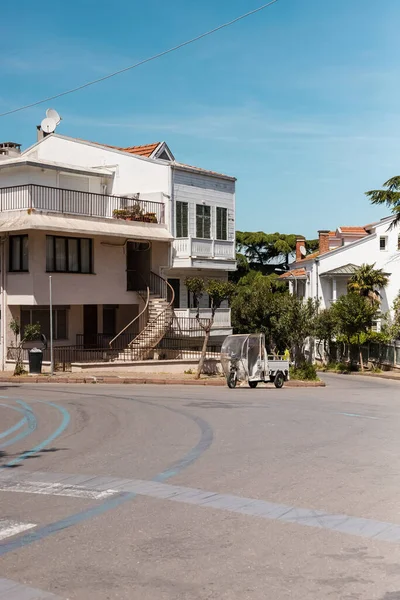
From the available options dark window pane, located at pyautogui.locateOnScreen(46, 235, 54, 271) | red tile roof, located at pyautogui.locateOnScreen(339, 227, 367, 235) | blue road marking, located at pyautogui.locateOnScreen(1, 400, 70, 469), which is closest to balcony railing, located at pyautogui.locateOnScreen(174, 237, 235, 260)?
dark window pane, located at pyautogui.locateOnScreen(46, 235, 54, 271)

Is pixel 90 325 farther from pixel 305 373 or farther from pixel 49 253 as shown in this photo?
pixel 305 373

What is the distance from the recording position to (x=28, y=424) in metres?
16.3

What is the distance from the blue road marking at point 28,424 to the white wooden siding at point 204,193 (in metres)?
21.1

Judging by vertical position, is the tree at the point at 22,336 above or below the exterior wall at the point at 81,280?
below

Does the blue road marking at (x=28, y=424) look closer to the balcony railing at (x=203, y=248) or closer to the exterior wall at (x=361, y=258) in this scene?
the balcony railing at (x=203, y=248)

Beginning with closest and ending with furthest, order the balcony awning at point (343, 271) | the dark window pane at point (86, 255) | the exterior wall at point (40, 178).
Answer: the dark window pane at point (86, 255)
the exterior wall at point (40, 178)
the balcony awning at point (343, 271)

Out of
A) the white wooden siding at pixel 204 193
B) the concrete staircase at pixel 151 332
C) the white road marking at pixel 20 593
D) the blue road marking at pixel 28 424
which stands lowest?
the white road marking at pixel 20 593

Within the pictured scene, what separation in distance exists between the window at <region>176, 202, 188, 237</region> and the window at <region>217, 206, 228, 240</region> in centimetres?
264

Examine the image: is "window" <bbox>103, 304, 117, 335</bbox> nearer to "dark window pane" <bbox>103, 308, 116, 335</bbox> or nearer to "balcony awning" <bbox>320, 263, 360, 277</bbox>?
"dark window pane" <bbox>103, 308, 116, 335</bbox>

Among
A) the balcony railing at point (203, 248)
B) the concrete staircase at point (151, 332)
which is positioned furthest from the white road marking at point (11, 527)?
the balcony railing at point (203, 248)

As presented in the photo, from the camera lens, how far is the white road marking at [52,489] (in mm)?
9112

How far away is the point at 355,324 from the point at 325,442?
41186 mm

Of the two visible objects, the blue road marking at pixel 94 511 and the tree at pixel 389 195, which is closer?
the blue road marking at pixel 94 511

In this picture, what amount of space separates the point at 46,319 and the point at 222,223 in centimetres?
1178
